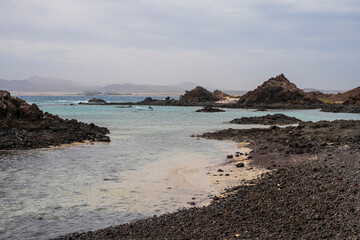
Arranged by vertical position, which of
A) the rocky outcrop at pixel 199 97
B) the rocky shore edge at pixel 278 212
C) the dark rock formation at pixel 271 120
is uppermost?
the rocky outcrop at pixel 199 97

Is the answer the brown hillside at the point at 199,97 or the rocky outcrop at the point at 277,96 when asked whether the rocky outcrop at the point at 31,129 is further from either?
the brown hillside at the point at 199,97

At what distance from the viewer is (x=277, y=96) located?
81938 millimetres

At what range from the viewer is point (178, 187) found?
39.2 feet

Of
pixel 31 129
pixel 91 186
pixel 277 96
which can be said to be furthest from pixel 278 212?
pixel 277 96

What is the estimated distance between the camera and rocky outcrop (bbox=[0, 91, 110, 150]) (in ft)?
68.1

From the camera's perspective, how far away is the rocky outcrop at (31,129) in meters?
20.8

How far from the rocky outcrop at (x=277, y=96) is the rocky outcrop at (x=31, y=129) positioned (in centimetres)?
5941

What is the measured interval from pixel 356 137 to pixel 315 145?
3224 mm

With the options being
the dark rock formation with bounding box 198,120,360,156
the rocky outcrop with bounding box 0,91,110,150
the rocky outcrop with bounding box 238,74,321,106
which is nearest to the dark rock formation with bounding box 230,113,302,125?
the dark rock formation with bounding box 198,120,360,156

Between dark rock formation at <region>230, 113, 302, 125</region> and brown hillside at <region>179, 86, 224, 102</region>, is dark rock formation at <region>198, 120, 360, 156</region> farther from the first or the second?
brown hillside at <region>179, 86, 224, 102</region>

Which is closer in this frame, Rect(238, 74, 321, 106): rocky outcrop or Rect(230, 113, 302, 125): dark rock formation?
Rect(230, 113, 302, 125): dark rock formation

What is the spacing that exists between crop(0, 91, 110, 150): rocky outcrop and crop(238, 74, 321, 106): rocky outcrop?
59.4 metres

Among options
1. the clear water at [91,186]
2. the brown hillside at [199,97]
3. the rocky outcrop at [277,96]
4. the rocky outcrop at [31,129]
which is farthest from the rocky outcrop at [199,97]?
the clear water at [91,186]

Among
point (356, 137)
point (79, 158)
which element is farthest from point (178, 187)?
point (356, 137)
